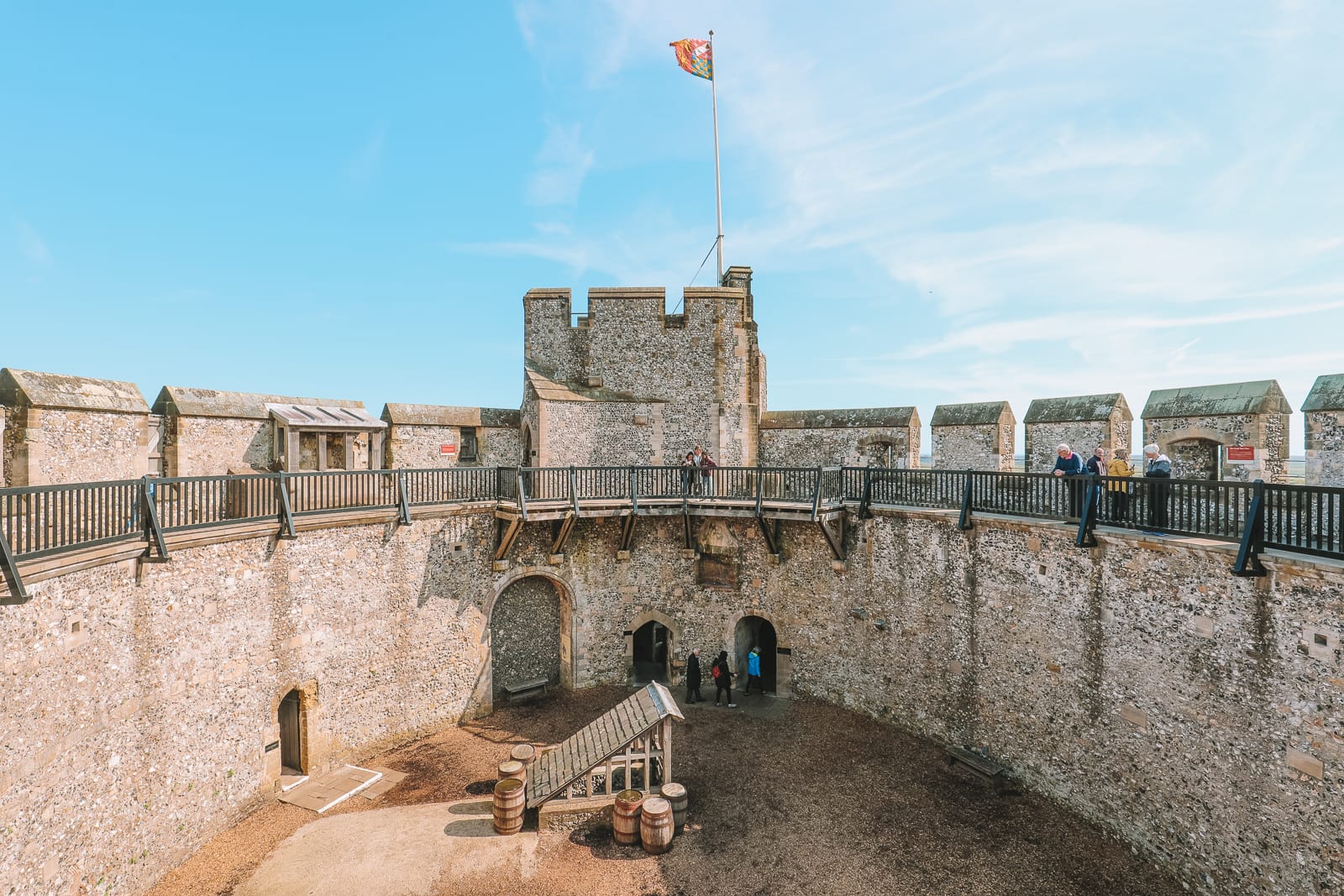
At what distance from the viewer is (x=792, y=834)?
948 cm

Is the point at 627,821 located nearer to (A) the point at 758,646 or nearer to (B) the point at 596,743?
(B) the point at 596,743

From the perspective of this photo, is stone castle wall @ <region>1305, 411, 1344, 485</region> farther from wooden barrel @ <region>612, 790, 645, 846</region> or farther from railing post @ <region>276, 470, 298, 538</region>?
railing post @ <region>276, 470, 298, 538</region>

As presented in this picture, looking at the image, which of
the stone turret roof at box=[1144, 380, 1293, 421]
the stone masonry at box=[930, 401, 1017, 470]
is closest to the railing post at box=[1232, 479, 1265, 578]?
the stone turret roof at box=[1144, 380, 1293, 421]

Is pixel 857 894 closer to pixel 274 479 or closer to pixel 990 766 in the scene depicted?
pixel 990 766

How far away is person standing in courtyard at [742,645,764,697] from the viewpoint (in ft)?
48.2

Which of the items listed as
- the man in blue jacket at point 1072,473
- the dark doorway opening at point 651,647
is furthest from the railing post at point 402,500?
the man in blue jacket at point 1072,473

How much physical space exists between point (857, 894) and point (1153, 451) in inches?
335

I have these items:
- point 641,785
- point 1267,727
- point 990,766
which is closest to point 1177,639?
point 1267,727

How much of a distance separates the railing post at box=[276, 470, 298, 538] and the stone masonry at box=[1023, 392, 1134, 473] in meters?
14.9

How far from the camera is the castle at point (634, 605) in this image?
7.20 m

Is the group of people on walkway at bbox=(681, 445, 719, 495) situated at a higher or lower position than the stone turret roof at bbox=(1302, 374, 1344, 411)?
lower

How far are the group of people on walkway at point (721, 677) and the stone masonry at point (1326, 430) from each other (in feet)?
36.0

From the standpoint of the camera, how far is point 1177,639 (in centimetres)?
836

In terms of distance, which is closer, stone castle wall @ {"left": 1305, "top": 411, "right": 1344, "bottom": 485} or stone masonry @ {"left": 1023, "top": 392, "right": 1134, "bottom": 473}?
stone castle wall @ {"left": 1305, "top": 411, "right": 1344, "bottom": 485}
